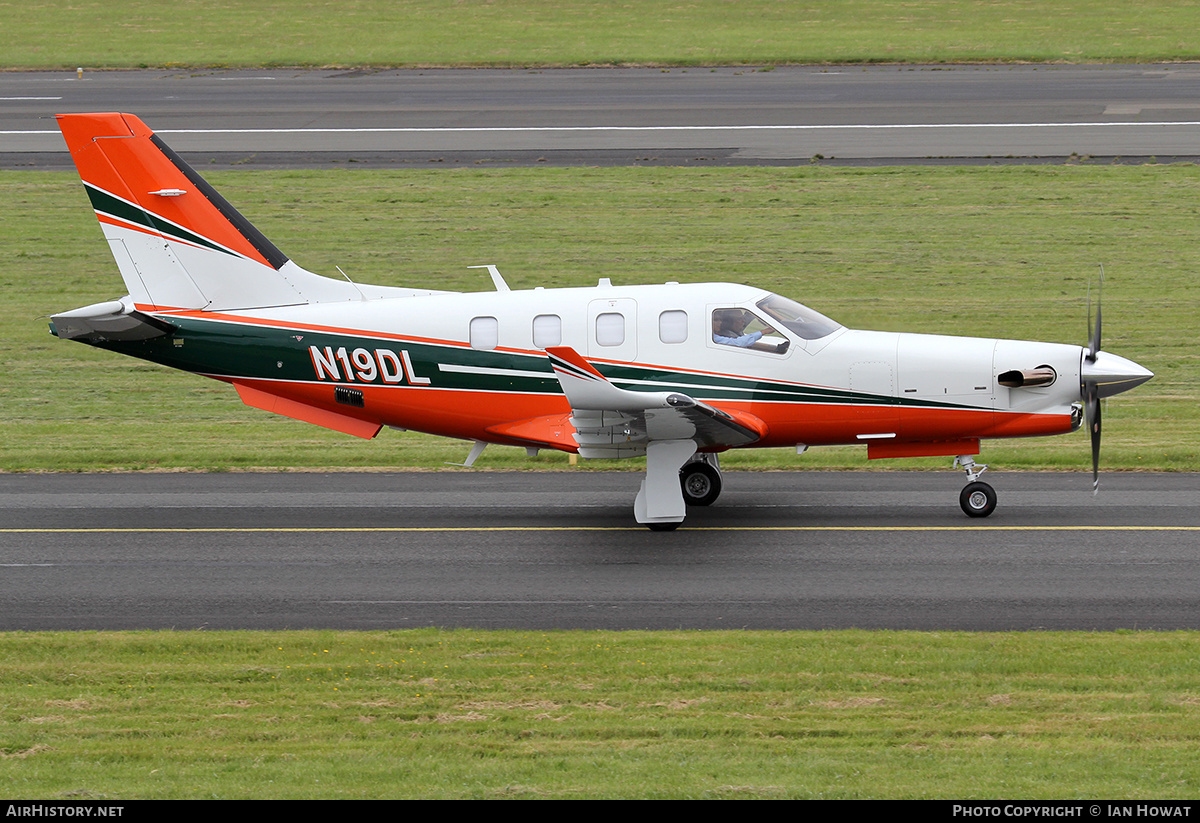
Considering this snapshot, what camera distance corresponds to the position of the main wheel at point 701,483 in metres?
17.5

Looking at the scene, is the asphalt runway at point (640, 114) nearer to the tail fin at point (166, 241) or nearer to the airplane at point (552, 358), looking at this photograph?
the tail fin at point (166, 241)

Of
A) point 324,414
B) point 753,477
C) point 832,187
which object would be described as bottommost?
point 753,477

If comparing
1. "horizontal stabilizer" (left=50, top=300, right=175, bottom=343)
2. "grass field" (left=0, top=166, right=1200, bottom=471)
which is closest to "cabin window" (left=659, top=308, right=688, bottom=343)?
"grass field" (left=0, top=166, right=1200, bottom=471)

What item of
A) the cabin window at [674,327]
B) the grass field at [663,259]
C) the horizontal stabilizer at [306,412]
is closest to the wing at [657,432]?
A: the cabin window at [674,327]

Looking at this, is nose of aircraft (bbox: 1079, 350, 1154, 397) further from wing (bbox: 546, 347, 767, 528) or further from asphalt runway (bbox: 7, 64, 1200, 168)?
asphalt runway (bbox: 7, 64, 1200, 168)

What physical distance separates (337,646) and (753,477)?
8194 millimetres

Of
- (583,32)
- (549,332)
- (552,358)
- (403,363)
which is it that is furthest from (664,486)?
(583,32)

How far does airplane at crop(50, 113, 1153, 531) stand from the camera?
631 inches

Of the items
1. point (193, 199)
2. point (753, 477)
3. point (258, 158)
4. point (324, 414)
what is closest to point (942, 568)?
point (753, 477)

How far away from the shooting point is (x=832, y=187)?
3381cm

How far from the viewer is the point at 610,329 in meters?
16.6

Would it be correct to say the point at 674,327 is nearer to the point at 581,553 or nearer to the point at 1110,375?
the point at 581,553

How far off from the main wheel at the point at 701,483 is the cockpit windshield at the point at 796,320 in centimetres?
220
